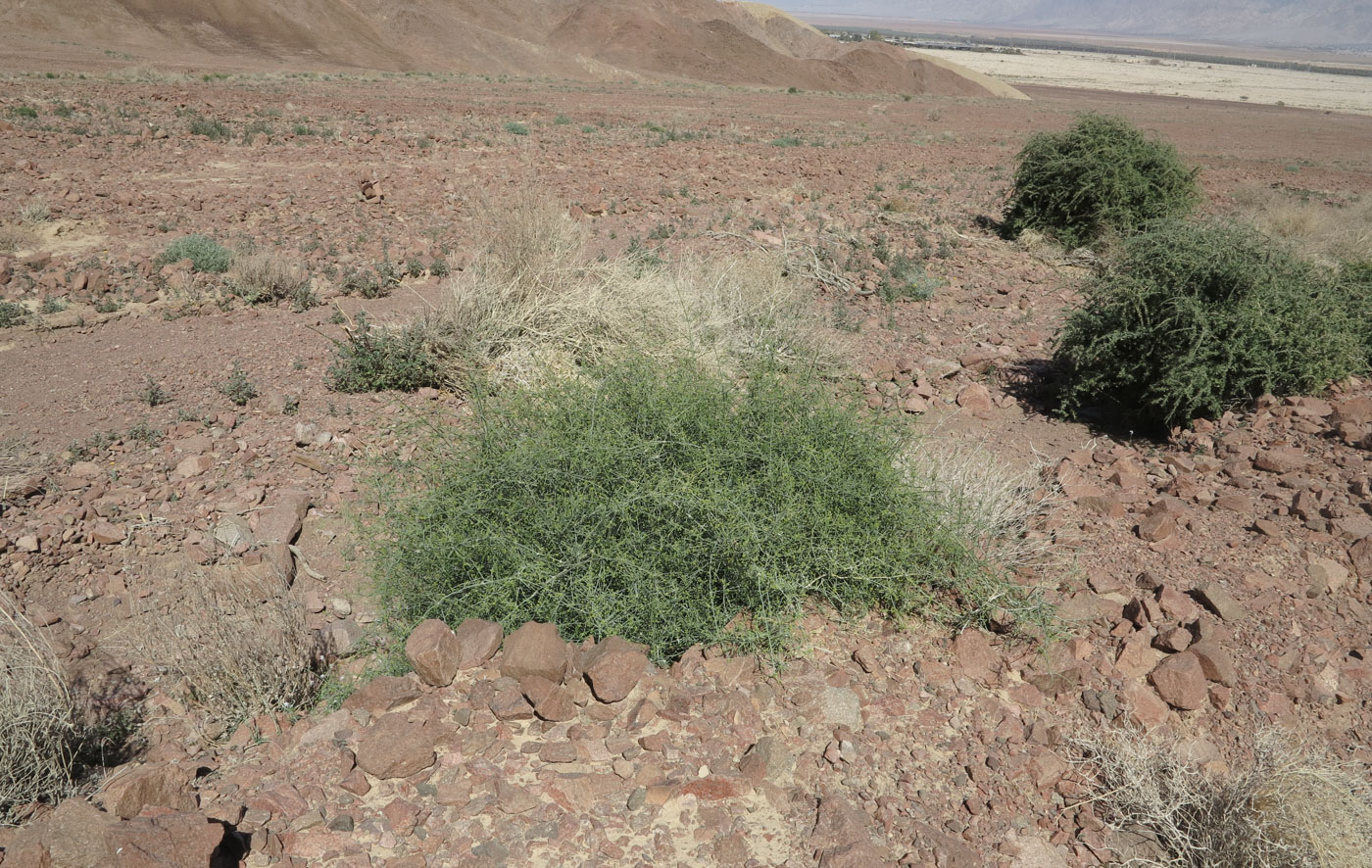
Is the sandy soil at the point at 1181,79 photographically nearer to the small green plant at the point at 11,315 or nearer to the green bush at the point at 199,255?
the green bush at the point at 199,255

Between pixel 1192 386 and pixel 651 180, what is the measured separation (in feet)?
31.3

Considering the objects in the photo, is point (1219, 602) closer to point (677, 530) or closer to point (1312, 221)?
point (677, 530)

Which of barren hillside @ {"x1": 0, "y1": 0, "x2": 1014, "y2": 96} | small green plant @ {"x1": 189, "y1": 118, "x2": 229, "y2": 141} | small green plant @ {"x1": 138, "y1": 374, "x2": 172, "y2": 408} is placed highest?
barren hillside @ {"x1": 0, "y1": 0, "x2": 1014, "y2": 96}

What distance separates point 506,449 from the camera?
3.89m

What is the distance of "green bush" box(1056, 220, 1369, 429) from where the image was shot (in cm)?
590

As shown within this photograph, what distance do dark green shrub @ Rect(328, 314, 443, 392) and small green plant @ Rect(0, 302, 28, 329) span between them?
9.77 ft

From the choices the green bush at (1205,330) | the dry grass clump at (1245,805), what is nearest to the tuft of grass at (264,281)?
the green bush at (1205,330)

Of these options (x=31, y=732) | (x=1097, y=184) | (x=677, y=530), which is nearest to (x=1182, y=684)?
(x=677, y=530)

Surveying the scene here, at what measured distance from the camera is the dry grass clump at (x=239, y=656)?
3.25 m

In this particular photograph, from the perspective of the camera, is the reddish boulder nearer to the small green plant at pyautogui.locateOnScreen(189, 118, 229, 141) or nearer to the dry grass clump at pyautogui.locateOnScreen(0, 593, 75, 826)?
the dry grass clump at pyautogui.locateOnScreen(0, 593, 75, 826)

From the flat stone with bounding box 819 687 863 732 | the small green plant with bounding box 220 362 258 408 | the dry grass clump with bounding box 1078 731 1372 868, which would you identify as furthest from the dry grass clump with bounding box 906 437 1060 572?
the small green plant with bounding box 220 362 258 408

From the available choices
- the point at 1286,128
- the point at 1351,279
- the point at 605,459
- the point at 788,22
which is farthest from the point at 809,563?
the point at 788,22

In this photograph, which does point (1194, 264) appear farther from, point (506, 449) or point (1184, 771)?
point (506, 449)

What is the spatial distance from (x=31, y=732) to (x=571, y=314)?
438cm
